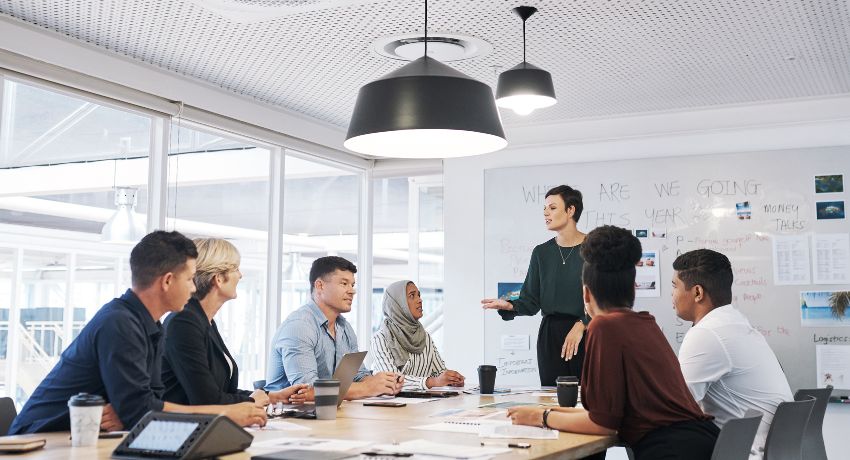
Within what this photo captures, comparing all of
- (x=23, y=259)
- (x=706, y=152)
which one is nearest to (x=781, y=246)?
(x=706, y=152)

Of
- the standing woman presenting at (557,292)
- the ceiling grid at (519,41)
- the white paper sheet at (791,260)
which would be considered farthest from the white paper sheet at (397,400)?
the white paper sheet at (791,260)

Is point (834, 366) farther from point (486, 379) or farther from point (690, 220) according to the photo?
point (486, 379)

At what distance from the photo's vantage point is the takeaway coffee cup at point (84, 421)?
1.86 meters

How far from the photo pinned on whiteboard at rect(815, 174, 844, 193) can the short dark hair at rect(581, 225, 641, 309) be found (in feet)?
10.2

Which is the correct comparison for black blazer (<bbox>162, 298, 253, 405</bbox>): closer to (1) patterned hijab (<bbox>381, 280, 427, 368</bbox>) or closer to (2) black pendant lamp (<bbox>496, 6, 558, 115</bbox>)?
(1) patterned hijab (<bbox>381, 280, 427, 368</bbox>)

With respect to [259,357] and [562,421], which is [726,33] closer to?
[562,421]

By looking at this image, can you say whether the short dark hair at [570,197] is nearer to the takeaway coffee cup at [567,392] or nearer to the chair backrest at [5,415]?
the takeaway coffee cup at [567,392]

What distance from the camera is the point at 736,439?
6.81ft

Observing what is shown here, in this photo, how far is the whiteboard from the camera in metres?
4.88

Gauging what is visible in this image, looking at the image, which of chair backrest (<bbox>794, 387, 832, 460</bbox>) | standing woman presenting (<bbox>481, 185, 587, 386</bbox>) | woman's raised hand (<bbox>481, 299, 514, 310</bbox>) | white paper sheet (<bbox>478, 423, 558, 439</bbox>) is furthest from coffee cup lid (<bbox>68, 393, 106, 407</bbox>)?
woman's raised hand (<bbox>481, 299, 514, 310</bbox>)

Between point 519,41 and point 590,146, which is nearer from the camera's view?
point 519,41

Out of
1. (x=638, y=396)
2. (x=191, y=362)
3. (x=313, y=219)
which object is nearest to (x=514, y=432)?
(x=638, y=396)

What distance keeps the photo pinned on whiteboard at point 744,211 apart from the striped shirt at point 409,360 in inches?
83.3

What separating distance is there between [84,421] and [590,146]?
421cm
